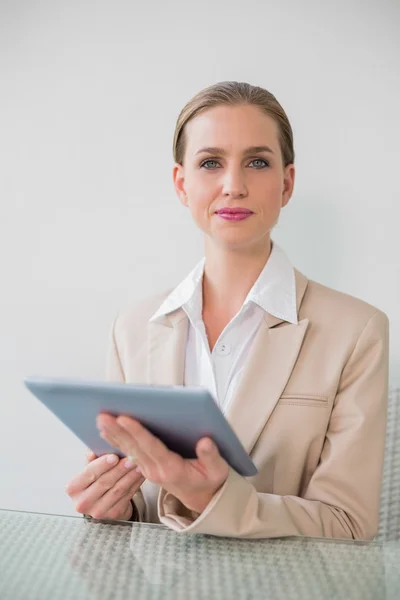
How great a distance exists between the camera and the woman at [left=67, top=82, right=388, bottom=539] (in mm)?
1498

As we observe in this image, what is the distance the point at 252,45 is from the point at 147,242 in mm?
691

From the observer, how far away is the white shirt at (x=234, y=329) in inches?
65.4

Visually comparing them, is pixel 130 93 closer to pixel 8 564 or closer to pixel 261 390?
pixel 261 390

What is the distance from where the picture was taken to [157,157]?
7.79 feet

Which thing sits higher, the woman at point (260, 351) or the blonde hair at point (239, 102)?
the blonde hair at point (239, 102)

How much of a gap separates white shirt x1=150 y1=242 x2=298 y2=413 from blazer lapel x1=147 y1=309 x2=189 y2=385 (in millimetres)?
27

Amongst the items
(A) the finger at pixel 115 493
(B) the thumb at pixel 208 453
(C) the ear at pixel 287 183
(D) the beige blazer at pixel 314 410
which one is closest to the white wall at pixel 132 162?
(C) the ear at pixel 287 183

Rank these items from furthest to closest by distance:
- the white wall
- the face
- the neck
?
the white wall, the neck, the face

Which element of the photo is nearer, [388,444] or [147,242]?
[388,444]

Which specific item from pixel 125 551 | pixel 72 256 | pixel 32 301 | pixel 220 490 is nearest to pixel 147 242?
pixel 72 256

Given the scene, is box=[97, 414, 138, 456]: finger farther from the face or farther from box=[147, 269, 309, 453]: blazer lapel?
the face

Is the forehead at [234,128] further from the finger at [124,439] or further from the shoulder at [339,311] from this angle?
the finger at [124,439]

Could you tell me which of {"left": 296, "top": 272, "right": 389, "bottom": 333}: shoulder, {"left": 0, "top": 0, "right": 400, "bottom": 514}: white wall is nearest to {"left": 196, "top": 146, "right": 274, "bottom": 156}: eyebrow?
{"left": 296, "top": 272, "right": 389, "bottom": 333}: shoulder

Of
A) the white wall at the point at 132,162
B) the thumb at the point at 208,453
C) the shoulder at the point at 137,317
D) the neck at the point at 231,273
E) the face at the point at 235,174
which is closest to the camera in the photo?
the thumb at the point at 208,453
